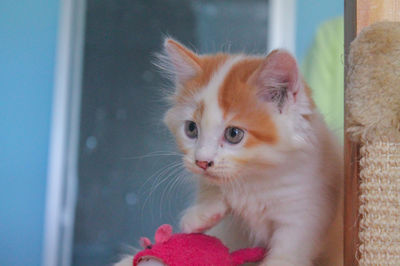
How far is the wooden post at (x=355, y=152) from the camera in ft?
3.57

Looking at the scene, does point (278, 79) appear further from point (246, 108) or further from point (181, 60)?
point (181, 60)

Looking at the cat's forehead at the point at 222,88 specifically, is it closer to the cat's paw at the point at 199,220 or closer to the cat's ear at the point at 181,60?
the cat's ear at the point at 181,60

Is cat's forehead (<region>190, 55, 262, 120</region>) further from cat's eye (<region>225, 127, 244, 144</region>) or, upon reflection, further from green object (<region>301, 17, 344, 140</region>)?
green object (<region>301, 17, 344, 140</region>)

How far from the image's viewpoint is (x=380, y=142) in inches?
39.7

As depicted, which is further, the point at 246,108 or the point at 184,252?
the point at 246,108

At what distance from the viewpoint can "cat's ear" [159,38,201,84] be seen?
1.36m

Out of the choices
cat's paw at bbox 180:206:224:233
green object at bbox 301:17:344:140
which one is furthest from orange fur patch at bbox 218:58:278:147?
green object at bbox 301:17:344:140

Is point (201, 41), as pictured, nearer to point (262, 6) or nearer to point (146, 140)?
point (262, 6)

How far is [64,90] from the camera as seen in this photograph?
281cm

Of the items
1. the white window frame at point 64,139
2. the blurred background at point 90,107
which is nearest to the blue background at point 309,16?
the blurred background at point 90,107

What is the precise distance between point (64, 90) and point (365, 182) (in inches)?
88.3

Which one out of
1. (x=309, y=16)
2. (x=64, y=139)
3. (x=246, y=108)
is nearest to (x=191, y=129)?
(x=246, y=108)

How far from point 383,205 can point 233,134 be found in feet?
1.40

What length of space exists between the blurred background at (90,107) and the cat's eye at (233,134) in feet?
4.64
